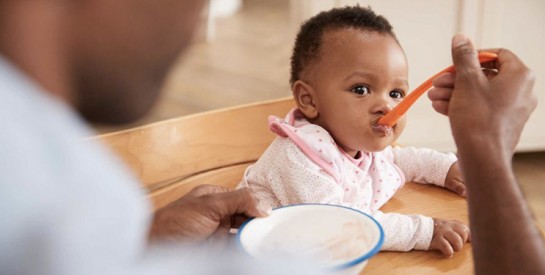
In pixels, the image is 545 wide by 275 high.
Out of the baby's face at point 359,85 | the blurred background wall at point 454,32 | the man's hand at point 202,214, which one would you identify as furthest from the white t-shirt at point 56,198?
the blurred background wall at point 454,32

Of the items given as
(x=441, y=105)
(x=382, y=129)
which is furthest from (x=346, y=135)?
(x=441, y=105)

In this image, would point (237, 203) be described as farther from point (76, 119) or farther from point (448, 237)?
point (76, 119)

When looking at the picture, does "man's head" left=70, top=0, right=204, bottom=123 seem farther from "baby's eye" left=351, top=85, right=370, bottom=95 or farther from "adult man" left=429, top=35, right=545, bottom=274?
"baby's eye" left=351, top=85, right=370, bottom=95

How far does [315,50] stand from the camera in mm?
1206

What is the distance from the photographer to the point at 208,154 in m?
1.31

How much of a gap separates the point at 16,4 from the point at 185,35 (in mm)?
144

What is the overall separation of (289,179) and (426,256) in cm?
24

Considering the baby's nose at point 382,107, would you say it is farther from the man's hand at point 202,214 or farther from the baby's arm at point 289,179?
the man's hand at point 202,214

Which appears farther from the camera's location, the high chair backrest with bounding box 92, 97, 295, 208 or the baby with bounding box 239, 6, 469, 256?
the high chair backrest with bounding box 92, 97, 295, 208

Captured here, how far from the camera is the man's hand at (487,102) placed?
0.77 metres

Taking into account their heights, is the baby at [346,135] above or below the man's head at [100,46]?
below

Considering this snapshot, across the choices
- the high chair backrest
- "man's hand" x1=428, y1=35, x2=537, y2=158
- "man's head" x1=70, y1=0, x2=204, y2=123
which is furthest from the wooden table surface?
"man's head" x1=70, y1=0, x2=204, y2=123

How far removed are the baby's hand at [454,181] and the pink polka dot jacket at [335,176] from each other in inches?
0.4

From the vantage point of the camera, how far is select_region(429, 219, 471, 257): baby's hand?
949 mm
